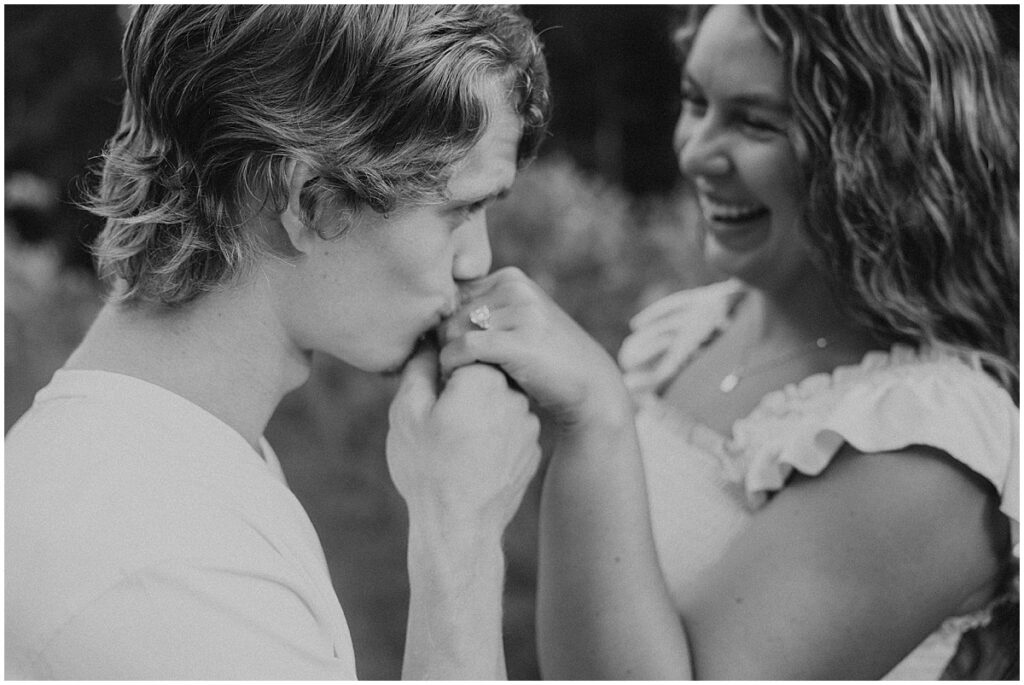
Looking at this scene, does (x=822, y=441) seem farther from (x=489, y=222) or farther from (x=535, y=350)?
(x=489, y=222)

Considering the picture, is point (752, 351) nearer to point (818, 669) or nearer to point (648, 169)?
point (818, 669)

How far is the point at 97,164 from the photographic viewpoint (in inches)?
48.4

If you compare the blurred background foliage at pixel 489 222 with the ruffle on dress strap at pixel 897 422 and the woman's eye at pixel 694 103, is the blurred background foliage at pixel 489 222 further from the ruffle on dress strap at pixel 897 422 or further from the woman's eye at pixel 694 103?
the ruffle on dress strap at pixel 897 422

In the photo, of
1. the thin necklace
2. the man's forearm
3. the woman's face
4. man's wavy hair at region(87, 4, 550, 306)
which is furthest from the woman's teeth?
the man's forearm

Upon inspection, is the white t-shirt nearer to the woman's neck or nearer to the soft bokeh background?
the soft bokeh background

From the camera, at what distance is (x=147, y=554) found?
914 millimetres

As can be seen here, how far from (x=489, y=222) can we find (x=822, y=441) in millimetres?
1386

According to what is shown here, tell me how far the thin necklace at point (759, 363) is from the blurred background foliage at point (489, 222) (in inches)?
20.4

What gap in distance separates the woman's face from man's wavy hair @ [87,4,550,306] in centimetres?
41

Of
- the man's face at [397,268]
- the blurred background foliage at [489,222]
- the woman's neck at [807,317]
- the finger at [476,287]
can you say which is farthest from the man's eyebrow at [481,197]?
the woman's neck at [807,317]

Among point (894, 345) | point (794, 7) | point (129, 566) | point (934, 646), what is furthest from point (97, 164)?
point (934, 646)

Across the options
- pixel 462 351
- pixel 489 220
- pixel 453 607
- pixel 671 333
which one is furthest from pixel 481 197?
pixel 489 220

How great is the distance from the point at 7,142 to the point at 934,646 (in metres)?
1.76

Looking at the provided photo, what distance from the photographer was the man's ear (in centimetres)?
104
